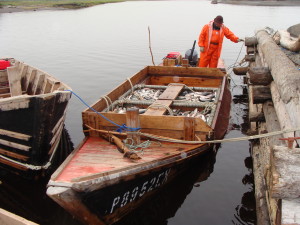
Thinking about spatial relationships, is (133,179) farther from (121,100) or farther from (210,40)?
(210,40)

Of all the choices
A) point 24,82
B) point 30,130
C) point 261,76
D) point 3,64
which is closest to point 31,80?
point 24,82

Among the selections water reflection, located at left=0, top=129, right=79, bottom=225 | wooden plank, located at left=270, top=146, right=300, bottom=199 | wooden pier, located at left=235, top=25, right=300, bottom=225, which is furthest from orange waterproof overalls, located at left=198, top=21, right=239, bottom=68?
wooden plank, located at left=270, top=146, right=300, bottom=199

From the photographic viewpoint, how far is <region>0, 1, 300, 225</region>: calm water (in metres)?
5.85

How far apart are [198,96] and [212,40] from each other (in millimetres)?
3314

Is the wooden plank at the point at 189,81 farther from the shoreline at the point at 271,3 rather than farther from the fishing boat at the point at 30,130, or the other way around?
the shoreline at the point at 271,3

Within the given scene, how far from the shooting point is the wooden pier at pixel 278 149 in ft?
10.2

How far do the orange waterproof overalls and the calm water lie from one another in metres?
2.05

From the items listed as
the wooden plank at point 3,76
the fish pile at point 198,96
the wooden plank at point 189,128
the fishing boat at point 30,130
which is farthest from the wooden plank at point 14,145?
the fish pile at point 198,96

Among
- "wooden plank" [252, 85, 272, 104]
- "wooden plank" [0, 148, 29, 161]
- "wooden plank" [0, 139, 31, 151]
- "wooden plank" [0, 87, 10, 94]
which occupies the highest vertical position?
"wooden plank" [252, 85, 272, 104]

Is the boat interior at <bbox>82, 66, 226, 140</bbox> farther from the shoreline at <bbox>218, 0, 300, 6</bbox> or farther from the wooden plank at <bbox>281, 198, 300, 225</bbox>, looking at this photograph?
the shoreline at <bbox>218, 0, 300, 6</bbox>

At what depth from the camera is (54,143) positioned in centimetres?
673

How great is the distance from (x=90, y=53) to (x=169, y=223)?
1735cm

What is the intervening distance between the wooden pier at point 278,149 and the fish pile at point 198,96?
42.9 inches

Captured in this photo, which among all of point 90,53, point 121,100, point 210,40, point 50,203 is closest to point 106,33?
point 90,53
